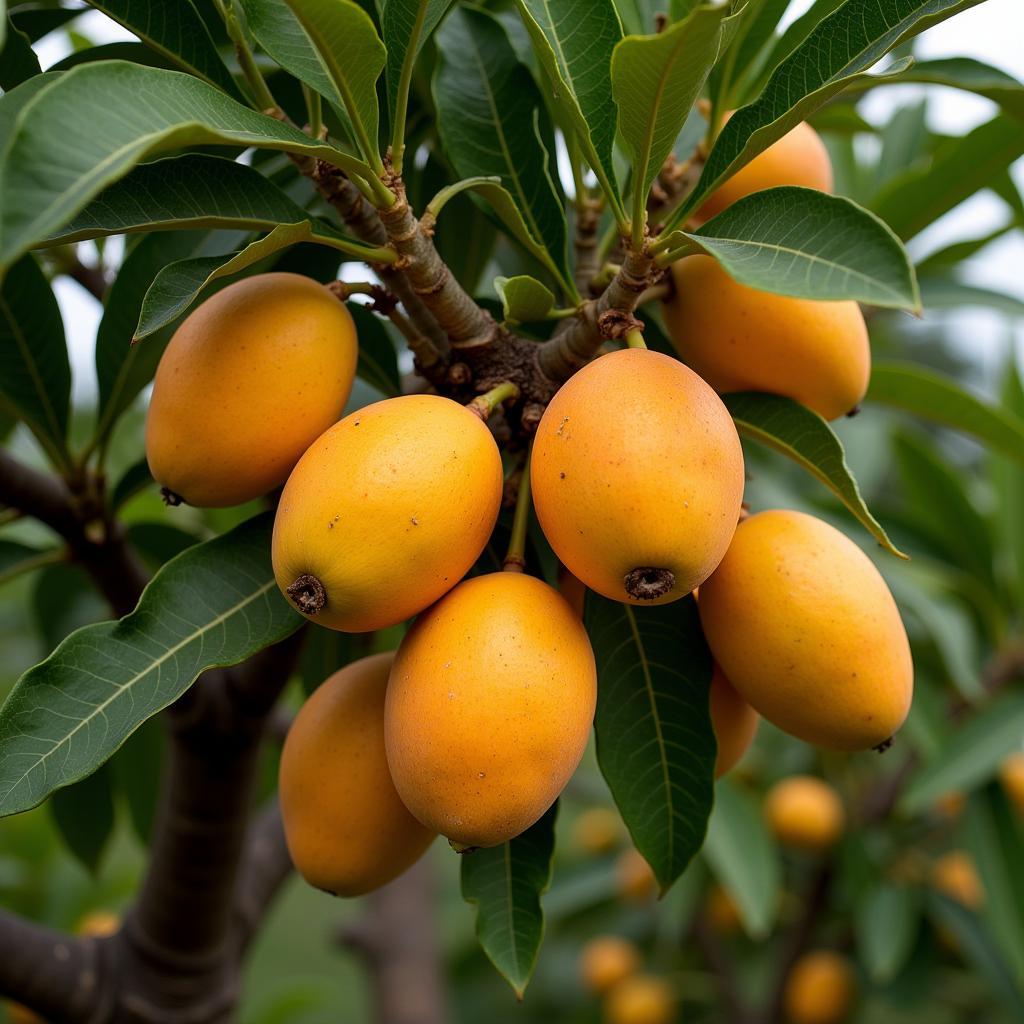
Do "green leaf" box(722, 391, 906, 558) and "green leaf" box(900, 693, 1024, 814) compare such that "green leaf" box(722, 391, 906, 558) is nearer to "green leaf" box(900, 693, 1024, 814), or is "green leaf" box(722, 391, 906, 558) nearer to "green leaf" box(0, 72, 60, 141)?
"green leaf" box(0, 72, 60, 141)

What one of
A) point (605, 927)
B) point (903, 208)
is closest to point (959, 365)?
point (605, 927)

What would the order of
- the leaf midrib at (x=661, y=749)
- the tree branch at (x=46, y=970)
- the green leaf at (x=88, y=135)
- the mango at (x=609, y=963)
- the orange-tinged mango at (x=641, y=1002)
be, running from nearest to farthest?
the green leaf at (x=88, y=135)
the leaf midrib at (x=661, y=749)
the tree branch at (x=46, y=970)
the orange-tinged mango at (x=641, y=1002)
the mango at (x=609, y=963)

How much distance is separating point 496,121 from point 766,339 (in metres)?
0.31

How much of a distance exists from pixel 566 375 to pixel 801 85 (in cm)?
27

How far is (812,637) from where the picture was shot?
2.54ft

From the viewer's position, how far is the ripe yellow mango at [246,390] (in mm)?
761

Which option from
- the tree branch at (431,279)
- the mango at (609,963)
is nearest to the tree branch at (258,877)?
the tree branch at (431,279)

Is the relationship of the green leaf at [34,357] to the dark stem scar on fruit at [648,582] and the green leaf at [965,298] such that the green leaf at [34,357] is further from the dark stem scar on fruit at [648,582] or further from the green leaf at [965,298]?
the green leaf at [965,298]

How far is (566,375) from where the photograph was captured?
2.86 feet

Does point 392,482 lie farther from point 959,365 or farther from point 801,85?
point 959,365

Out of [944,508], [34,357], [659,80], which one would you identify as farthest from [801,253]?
[944,508]

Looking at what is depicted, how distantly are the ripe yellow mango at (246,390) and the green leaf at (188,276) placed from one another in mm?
58

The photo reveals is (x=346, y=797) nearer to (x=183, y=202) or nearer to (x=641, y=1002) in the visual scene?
(x=183, y=202)

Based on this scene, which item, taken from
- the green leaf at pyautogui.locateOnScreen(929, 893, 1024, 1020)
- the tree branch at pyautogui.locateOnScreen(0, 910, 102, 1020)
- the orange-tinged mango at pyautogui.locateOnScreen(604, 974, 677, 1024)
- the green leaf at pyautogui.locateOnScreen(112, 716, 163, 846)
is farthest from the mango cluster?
the orange-tinged mango at pyautogui.locateOnScreen(604, 974, 677, 1024)
